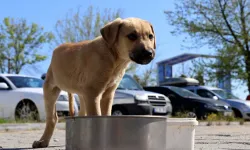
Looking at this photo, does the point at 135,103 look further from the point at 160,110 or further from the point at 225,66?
the point at 225,66

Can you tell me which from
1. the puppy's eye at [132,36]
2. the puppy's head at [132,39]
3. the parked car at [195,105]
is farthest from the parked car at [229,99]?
the puppy's eye at [132,36]

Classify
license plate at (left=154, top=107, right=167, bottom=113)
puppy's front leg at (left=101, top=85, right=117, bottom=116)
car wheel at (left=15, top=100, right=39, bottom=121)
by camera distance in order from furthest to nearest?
1. license plate at (left=154, top=107, right=167, bottom=113)
2. car wheel at (left=15, top=100, right=39, bottom=121)
3. puppy's front leg at (left=101, top=85, right=117, bottom=116)

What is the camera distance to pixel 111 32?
16.5ft

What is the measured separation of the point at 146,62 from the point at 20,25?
123 ft

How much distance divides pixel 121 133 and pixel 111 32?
1467 mm

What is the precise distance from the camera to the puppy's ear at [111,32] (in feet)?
16.4

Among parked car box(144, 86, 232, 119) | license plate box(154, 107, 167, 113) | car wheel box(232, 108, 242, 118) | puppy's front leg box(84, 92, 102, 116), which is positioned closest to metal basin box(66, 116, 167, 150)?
puppy's front leg box(84, 92, 102, 116)

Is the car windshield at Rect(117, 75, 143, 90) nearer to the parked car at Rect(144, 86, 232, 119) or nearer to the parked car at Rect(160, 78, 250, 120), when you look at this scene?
the parked car at Rect(144, 86, 232, 119)

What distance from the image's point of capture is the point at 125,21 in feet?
16.5

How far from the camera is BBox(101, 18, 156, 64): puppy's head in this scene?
469 centimetres

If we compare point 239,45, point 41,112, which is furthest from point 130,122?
point 239,45

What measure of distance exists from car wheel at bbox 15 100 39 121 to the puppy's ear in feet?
26.8

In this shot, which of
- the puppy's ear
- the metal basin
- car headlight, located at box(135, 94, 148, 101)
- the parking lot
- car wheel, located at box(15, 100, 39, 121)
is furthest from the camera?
car headlight, located at box(135, 94, 148, 101)

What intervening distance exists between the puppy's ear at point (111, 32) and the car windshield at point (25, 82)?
907 centimetres
